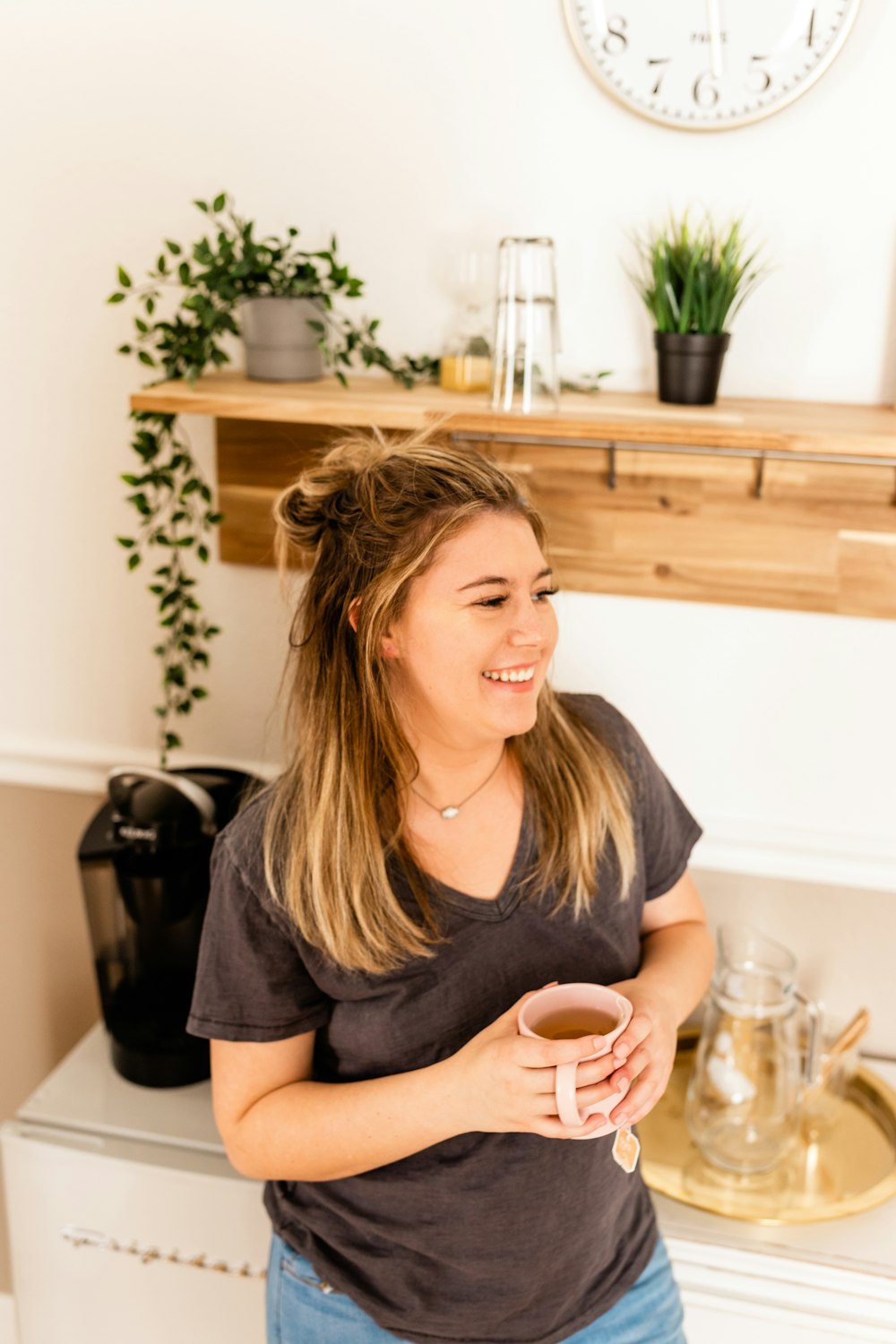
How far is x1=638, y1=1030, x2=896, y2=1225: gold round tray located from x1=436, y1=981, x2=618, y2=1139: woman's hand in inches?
20.7

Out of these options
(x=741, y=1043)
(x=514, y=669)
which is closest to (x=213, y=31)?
(x=514, y=669)

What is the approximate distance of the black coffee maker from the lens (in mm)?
1526

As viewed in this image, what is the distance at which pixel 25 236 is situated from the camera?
5.34 feet

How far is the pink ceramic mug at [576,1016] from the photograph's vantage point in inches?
39.7

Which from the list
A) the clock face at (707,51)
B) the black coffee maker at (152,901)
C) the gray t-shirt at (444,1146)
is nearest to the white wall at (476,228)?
the clock face at (707,51)

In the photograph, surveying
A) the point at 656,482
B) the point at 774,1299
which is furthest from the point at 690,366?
the point at 774,1299

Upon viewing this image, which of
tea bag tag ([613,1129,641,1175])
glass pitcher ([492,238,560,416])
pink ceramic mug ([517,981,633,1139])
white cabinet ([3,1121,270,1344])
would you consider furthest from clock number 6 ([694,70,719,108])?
white cabinet ([3,1121,270,1344])

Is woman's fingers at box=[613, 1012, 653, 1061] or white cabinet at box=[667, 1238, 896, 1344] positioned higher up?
woman's fingers at box=[613, 1012, 653, 1061]

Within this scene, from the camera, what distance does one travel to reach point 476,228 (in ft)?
4.90

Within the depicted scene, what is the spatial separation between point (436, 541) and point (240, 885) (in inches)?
15.4

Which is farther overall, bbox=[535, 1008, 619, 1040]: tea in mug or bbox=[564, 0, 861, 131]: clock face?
bbox=[564, 0, 861, 131]: clock face

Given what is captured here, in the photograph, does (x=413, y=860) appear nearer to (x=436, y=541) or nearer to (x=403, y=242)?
(x=436, y=541)

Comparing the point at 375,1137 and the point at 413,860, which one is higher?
the point at 413,860

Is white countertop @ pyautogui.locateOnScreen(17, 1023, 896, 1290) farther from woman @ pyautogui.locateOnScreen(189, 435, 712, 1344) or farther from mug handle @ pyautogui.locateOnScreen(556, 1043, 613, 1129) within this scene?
mug handle @ pyautogui.locateOnScreen(556, 1043, 613, 1129)
